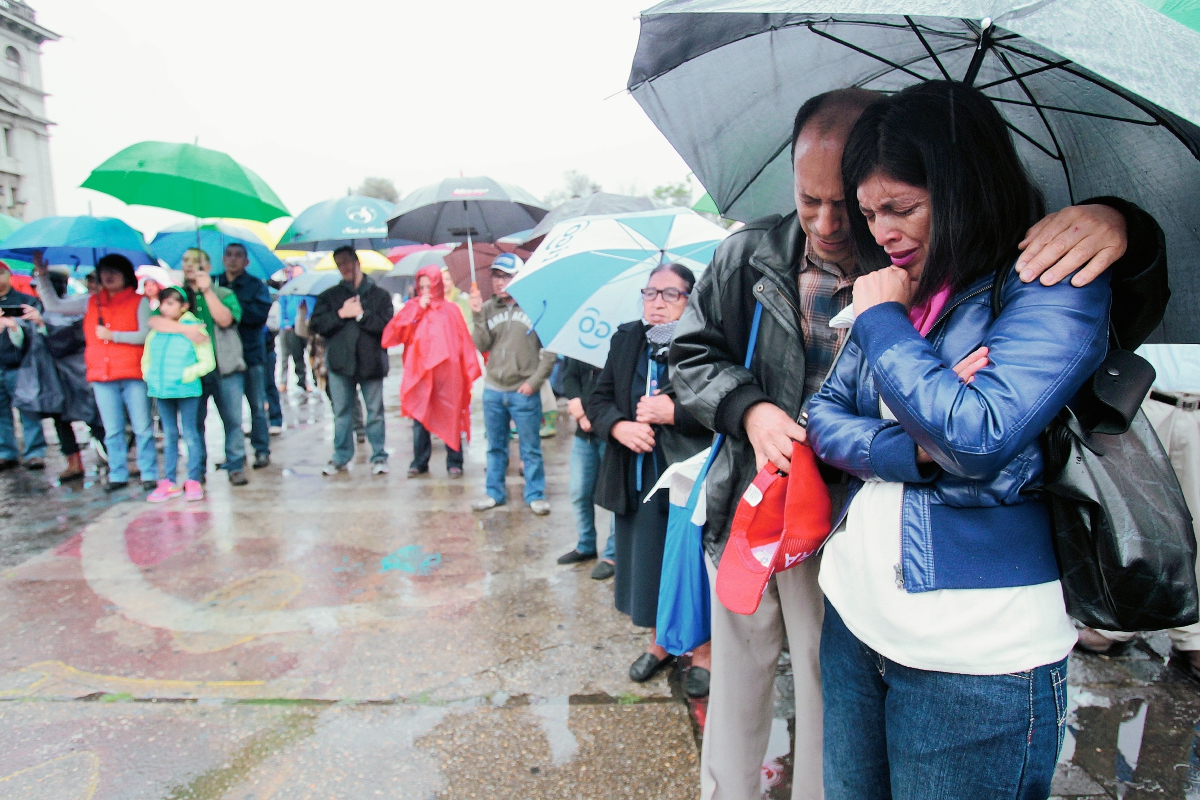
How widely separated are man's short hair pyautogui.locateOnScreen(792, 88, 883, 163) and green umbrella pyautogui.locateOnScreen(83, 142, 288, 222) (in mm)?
5720

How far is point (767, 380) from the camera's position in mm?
1887

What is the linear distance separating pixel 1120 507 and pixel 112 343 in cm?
695

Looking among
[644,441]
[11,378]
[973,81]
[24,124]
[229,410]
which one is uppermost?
[24,124]

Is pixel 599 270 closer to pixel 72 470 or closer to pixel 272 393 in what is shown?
pixel 72 470

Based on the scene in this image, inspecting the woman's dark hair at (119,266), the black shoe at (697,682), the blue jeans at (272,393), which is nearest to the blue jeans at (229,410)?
the woman's dark hair at (119,266)

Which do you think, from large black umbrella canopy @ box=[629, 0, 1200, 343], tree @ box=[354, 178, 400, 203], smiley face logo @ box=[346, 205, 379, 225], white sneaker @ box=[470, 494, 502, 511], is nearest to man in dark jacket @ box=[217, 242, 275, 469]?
smiley face logo @ box=[346, 205, 379, 225]

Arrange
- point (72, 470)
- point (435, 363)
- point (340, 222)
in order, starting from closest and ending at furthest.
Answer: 1. point (435, 363)
2. point (72, 470)
3. point (340, 222)

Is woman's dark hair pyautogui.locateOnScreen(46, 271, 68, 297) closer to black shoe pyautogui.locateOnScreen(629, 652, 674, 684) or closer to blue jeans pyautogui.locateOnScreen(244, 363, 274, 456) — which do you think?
blue jeans pyautogui.locateOnScreen(244, 363, 274, 456)

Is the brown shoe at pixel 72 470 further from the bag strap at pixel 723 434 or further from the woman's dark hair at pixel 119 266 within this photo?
the bag strap at pixel 723 434

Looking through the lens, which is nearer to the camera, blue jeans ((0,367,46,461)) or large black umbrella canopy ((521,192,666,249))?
large black umbrella canopy ((521,192,666,249))

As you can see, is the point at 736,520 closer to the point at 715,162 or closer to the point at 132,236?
the point at 715,162

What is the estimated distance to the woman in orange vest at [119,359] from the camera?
6.07 metres

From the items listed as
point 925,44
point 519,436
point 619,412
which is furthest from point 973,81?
point 519,436

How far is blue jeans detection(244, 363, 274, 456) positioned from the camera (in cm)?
711
